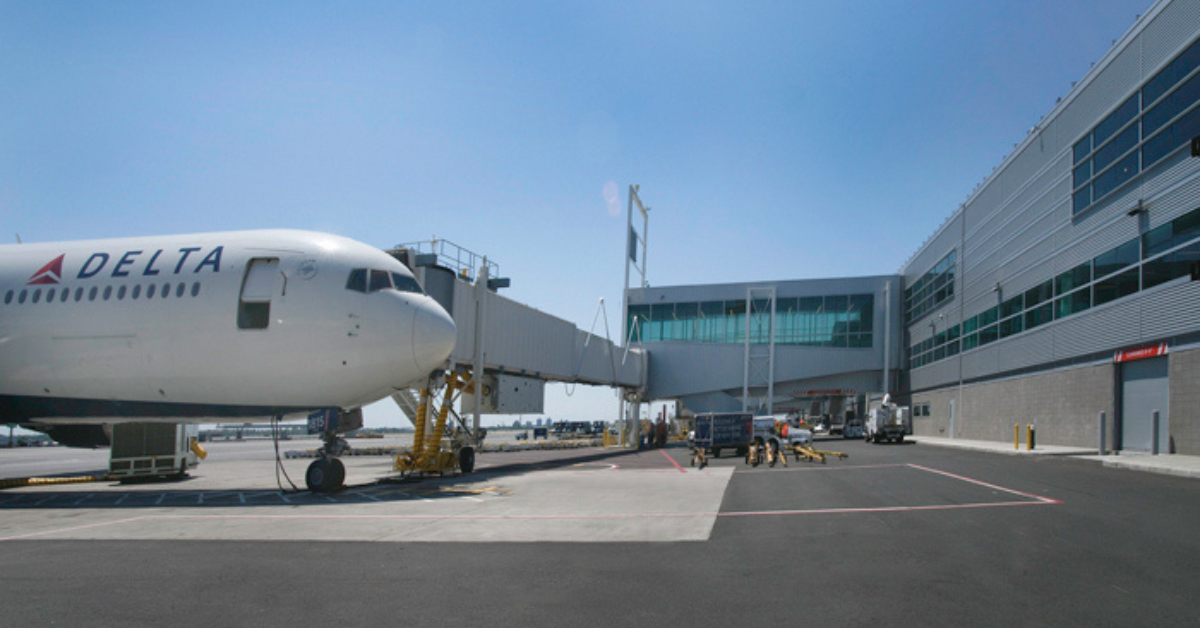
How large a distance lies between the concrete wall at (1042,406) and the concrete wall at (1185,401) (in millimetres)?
210

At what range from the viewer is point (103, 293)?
55.1 ft

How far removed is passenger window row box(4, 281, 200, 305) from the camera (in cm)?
1633

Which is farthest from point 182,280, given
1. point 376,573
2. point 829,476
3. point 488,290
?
point 829,476

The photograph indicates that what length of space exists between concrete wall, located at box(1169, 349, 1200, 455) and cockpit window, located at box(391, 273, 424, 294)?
26283 millimetres

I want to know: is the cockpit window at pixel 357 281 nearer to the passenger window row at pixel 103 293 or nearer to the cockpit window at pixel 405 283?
the cockpit window at pixel 405 283

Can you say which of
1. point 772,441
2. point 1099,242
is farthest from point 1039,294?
point 772,441

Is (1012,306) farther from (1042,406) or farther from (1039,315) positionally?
(1042,406)

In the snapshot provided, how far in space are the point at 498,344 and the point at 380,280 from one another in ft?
43.5

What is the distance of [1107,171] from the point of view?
31.2m

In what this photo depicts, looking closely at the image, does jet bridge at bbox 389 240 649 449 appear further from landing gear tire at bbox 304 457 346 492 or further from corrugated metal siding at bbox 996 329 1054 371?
corrugated metal siding at bbox 996 329 1054 371

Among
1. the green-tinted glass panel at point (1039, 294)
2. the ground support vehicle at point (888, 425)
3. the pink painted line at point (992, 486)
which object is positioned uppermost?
the green-tinted glass panel at point (1039, 294)

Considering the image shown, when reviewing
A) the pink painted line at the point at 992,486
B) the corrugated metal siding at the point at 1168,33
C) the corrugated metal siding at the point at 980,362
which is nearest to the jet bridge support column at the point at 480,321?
the pink painted line at the point at 992,486

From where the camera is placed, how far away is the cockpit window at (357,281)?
1614cm

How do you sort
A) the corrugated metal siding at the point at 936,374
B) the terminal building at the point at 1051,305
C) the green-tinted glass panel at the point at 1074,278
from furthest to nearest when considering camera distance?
1. the corrugated metal siding at the point at 936,374
2. the green-tinted glass panel at the point at 1074,278
3. the terminal building at the point at 1051,305
